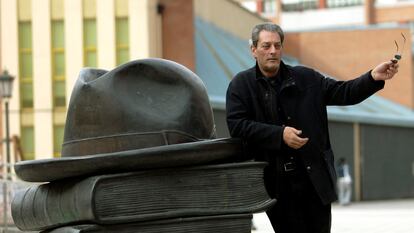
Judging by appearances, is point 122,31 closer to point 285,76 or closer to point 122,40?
point 122,40

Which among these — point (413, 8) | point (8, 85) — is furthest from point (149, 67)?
point (413, 8)

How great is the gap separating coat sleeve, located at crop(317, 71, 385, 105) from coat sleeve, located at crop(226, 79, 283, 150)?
37cm

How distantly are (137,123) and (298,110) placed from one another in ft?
2.53

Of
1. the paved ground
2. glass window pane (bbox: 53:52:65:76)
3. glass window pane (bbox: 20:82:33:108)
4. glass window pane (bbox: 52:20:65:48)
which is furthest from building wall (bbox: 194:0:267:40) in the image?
the paved ground

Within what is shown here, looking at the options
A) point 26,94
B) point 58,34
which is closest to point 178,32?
point 58,34

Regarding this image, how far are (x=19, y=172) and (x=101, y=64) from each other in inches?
1052

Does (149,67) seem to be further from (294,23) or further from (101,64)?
(294,23)

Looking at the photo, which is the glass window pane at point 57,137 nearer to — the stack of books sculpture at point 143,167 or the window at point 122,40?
the window at point 122,40

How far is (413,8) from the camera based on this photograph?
76.4 metres

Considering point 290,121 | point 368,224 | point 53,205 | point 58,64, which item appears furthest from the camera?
point 58,64

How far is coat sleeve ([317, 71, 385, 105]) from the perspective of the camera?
4.62 meters

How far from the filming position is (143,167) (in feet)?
14.3

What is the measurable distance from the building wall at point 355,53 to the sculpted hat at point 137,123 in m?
39.3

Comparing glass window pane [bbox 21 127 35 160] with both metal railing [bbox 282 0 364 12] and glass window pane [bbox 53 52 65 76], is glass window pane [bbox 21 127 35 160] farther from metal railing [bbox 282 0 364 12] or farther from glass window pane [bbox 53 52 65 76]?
metal railing [bbox 282 0 364 12]
